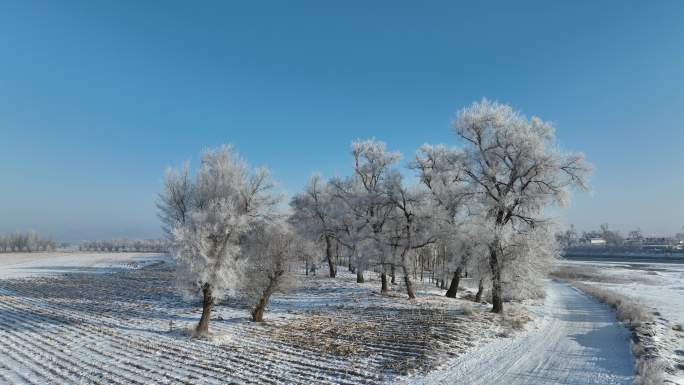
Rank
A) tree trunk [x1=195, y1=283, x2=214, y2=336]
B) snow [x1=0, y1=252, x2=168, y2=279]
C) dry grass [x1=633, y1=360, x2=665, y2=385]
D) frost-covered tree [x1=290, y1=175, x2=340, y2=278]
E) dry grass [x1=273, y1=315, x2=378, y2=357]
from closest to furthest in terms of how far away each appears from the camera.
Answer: dry grass [x1=633, y1=360, x2=665, y2=385]
dry grass [x1=273, y1=315, x2=378, y2=357]
tree trunk [x1=195, y1=283, x2=214, y2=336]
frost-covered tree [x1=290, y1=175, x2=340, y2=278]
snow [x1=0, y1=252, x2=168, y2=279]

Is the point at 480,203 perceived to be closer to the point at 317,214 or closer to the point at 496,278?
the point at 496,278

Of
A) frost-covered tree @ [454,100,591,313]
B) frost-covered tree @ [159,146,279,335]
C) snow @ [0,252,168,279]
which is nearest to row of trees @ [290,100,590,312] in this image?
frost-covered tree @ [454,100,591,313]

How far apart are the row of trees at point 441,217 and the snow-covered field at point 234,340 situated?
283 cm

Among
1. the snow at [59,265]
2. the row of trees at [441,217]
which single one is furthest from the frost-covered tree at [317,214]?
the snow at [59,265]

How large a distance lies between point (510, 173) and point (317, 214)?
25.1 m

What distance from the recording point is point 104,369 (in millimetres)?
15211

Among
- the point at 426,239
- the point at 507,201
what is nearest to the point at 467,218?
the point at 426,239

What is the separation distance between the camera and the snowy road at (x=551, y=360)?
44.1ft

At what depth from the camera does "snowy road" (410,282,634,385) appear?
13.4 m

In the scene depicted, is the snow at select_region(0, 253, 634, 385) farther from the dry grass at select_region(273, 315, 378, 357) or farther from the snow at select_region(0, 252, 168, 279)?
the snow at select_region(0, 252, 168, 279)

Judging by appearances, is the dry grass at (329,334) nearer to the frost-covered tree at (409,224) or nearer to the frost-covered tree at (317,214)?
the frost-covered tree at (409,224)

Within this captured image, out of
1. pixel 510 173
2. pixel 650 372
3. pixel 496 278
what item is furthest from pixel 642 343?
pixel 510 173

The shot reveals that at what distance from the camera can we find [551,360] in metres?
15.6

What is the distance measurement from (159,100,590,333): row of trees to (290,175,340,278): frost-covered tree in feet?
34.8
